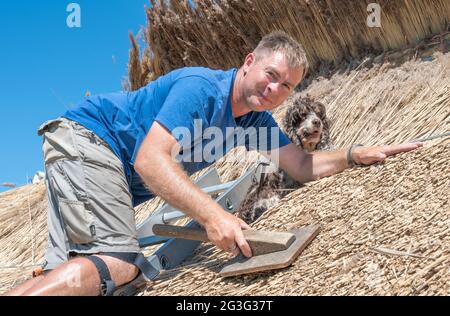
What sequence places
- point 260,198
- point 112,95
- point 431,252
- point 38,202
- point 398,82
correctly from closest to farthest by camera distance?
point 431,252 < point 112,95 < point 260,198 < point 398,82 < point 38,202

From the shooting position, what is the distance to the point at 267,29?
4.29 metres

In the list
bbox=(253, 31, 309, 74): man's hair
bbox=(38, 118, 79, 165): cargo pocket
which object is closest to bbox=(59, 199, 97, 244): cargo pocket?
bbox=(38, 118, 79, 165): cargo pocket

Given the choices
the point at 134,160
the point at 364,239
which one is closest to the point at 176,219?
the point at 134,160

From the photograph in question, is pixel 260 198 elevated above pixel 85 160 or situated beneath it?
situated beneath

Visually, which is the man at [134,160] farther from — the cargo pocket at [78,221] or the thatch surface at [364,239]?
the thatch surface at [364,239]

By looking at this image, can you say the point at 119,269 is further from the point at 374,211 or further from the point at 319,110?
the point at 319,110

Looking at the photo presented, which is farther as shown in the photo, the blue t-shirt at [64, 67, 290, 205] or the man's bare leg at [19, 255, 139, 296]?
the blue t-shirt at [64, 67, 290, 205]

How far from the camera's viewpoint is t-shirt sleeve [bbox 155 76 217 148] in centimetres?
205

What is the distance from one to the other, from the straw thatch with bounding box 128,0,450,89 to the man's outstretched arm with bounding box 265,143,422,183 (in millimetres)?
1253

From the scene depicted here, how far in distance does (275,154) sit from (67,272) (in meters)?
1.08

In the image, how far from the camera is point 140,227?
2514 mm

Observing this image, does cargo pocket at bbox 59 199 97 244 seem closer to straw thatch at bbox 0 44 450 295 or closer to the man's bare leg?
the man's bare leg
